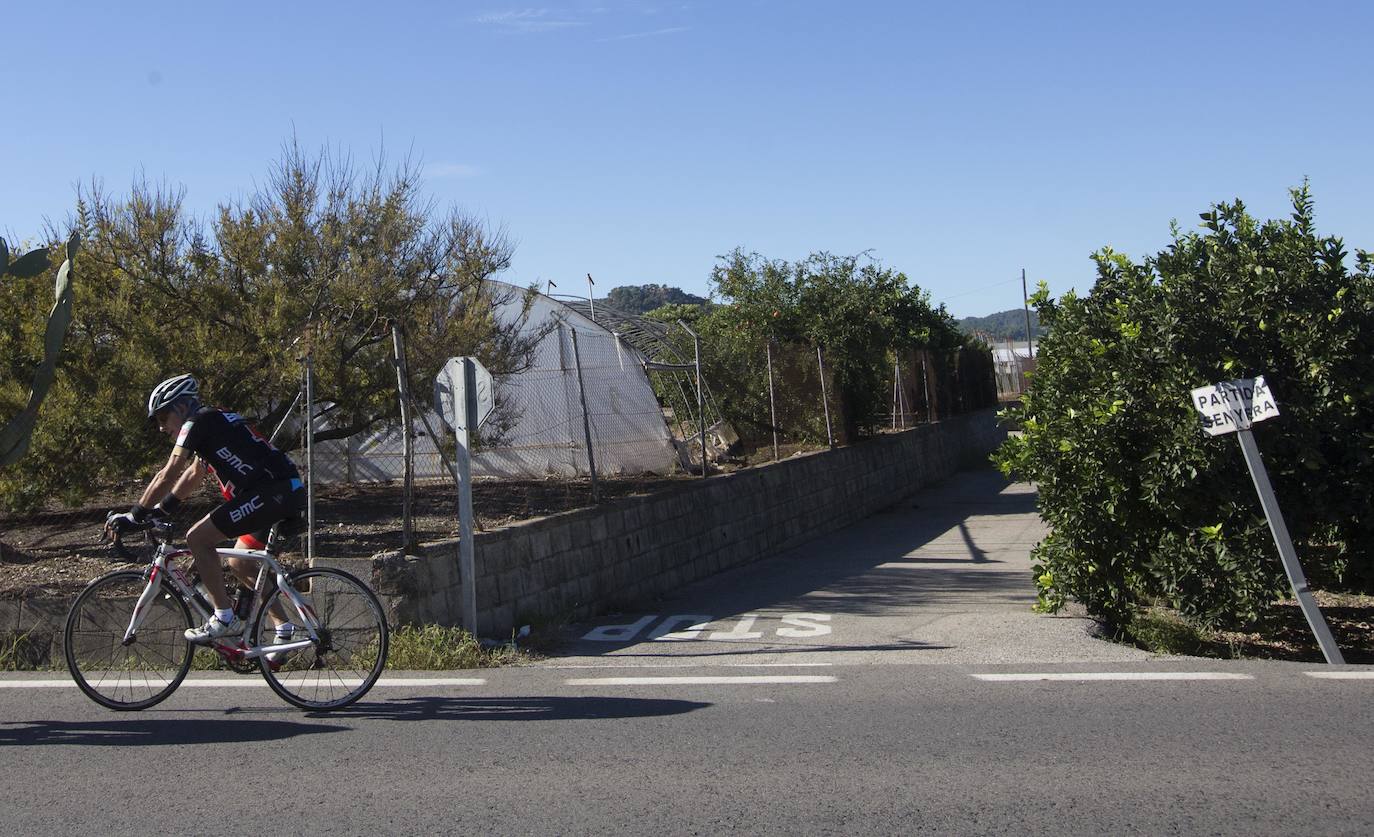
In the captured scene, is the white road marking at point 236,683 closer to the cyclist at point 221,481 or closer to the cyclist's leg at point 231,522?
the cyclist at point 221,481

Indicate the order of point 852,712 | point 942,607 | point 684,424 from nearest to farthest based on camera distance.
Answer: point 852,712
point 942,607
point 684,424

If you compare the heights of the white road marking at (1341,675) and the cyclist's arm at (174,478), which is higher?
the cyclist's arm at (174,478)

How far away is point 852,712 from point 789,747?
2.52ft

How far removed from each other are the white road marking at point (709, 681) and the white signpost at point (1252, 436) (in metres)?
2.93

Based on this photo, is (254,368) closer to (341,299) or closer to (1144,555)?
(341,299)

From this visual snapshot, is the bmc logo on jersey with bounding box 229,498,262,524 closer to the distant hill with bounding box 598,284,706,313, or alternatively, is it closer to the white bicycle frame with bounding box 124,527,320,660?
the white bicycle frame with bounding box 124,527,320,660

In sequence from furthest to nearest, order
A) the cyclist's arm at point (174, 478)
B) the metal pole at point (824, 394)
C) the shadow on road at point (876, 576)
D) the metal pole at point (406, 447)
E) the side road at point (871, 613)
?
1. the metal pole at point (824, 394)
2. the shadow on road at point (876, 576)
3. the metal pole at point (406, 447)
4. the side road at point (871, 613)
5. the cyclist's arm at point (174, 478)

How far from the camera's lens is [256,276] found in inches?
462

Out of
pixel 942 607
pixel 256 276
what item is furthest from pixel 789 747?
pixel 256 276

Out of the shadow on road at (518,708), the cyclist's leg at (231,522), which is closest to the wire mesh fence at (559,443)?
the cyclist's leg at (231,522)

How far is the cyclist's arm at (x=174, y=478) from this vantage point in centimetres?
621

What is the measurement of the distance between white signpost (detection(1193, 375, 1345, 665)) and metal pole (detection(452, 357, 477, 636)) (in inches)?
195

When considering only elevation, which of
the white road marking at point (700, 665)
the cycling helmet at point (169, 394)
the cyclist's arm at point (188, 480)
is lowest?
the white road marking at point (700, 665)

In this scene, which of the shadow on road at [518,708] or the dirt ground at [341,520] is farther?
the dirt ground at [341,520]
